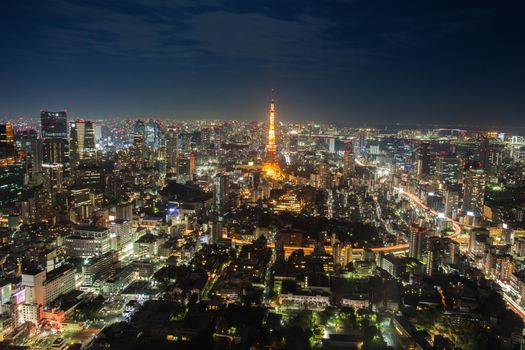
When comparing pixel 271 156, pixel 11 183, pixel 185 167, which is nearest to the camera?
pixel 11 183

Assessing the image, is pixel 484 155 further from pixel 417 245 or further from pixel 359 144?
pixel 359 144

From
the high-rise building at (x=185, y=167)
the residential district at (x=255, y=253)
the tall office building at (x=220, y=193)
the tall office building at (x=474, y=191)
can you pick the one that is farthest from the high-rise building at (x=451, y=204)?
the high-rise building at (x=185, y=167)

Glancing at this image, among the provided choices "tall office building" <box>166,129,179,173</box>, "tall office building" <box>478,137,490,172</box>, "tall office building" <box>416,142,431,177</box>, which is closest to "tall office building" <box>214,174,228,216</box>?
"tall office building" <box>166,129,179,173</box>

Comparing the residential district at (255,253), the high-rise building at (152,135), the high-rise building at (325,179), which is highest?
the high-rise building at (152,135)

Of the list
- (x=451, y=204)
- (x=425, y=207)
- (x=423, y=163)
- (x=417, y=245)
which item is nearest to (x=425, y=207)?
(x=425, y=207)

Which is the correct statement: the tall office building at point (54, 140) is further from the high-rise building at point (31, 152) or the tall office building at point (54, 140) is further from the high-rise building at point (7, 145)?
the high-rise building at point (7, 145)

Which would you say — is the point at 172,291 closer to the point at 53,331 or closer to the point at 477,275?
the point at 53,331

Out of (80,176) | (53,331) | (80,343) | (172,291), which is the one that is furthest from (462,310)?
(80,176)
